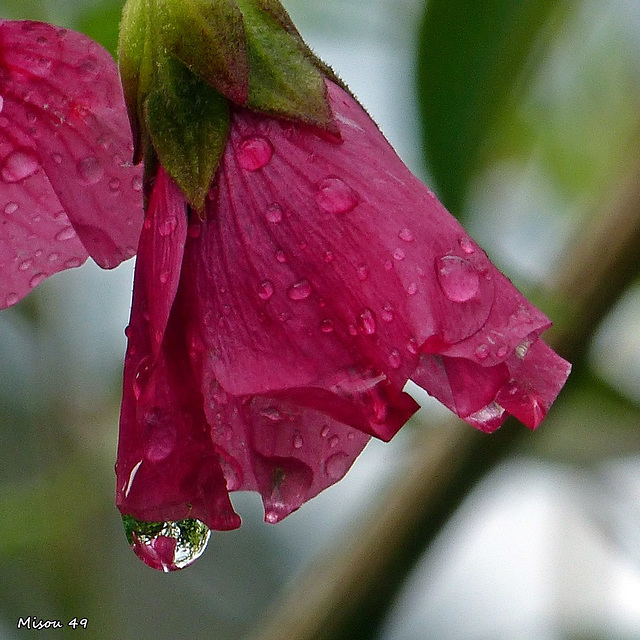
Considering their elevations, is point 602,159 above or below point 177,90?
below

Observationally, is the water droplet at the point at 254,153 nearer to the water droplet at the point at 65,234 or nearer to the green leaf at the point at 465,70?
the water droplet at the point at 65,234

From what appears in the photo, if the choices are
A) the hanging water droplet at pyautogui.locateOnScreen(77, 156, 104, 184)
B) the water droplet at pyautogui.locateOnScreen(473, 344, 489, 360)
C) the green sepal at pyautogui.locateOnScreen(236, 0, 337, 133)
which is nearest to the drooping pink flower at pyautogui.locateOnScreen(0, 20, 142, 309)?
the hanging water droplet at pyautogui.locateOnScreen(77, 156, 104, 184)

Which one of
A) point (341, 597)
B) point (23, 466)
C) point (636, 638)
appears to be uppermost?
point (341, 597)

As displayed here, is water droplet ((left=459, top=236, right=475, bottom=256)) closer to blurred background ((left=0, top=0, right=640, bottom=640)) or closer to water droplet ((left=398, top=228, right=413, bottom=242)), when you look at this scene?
water droplet ((left=398, top=228, right=413, bottom=242))

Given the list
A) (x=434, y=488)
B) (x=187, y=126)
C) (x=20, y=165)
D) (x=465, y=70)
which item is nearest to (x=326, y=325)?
(x=187, y=126)

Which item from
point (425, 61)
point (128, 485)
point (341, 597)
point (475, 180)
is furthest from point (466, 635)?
point (128, 485)

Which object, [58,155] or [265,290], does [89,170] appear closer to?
[58,155]

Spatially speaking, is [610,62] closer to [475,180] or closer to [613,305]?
[475,180]

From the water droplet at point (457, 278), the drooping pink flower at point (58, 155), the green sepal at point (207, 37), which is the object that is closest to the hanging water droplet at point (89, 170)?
the drooping pink flower at point (58, 155)
